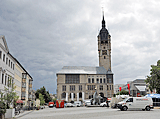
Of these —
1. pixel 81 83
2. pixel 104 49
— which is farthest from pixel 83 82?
pixel 104 49

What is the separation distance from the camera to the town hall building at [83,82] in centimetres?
9675

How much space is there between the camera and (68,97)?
316 ft

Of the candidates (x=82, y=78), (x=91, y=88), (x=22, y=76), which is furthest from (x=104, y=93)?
(x=22, y=76)

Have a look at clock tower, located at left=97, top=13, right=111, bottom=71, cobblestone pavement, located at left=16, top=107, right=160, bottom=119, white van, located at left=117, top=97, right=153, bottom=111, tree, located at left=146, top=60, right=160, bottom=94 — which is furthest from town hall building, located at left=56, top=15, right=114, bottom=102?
cobblestone pavement, located at left=16, top=107, right=160, bottom=119

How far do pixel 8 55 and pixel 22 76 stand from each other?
23979mm

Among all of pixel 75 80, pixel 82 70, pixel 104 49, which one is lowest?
pixel 75 80

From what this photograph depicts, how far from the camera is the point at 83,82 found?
98562 millimetres

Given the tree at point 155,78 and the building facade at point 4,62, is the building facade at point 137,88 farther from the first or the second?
the building facade at point 4,62

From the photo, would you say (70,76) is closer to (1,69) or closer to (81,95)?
(81,95)

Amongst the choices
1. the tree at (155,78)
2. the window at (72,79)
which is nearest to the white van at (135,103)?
the tree at (155,78)

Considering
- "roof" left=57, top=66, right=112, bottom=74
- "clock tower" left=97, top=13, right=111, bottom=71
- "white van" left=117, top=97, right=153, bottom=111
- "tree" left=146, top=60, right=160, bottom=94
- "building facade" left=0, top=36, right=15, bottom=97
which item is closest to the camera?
"white van" left=117, top=97, right=153, bottom=111

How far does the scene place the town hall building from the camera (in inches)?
3809

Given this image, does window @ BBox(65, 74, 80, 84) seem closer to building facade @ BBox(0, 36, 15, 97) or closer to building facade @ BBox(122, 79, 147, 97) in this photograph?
building facade @ BBox(122, 79, 147, 97)

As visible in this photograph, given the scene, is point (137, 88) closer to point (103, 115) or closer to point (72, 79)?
point (72, 79)
